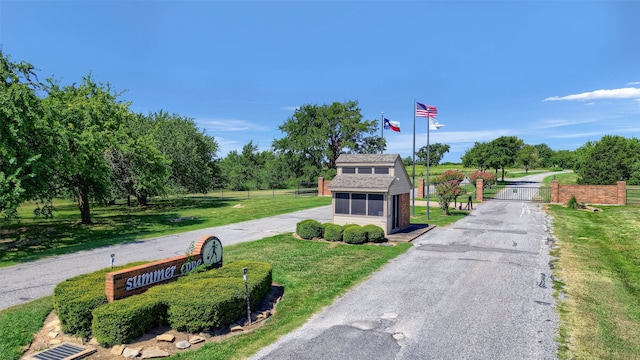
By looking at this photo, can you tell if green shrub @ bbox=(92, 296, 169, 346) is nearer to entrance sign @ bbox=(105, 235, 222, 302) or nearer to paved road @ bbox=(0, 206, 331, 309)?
entrance sign @ bbox=(105, 235, 222, 302)

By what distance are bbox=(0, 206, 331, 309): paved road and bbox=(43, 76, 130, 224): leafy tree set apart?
6472mm

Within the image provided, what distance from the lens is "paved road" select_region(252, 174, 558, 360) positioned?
7.78 m

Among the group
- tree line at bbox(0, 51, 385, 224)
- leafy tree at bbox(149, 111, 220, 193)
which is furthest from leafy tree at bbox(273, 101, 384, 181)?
leafy tree at bbox(149, 111, 220, 193)

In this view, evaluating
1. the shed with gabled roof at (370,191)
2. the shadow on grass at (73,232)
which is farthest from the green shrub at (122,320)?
the shed with gabled roof at (370,191)

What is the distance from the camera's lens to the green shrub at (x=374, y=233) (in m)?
18.7

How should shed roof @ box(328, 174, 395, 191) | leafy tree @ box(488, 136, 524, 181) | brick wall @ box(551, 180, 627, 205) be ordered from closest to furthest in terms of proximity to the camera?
shed roof @ box(328, 174, 395, 191) < brick wall @ box(551, 180, 627, 205) < leafy tree @ box(488, 136, 524, 181)

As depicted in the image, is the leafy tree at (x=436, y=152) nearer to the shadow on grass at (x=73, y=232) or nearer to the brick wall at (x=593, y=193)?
the brick wall at (x=593, y=193)

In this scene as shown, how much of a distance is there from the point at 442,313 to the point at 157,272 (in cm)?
765

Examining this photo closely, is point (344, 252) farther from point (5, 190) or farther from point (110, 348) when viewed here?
point (5, 190)

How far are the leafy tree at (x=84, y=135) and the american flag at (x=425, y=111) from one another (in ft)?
69.7

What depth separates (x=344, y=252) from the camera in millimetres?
16938

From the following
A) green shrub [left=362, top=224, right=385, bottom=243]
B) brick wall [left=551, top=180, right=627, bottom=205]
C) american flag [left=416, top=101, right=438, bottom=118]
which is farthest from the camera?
brick wall [left=551, top=180, right=627, bottom=205]

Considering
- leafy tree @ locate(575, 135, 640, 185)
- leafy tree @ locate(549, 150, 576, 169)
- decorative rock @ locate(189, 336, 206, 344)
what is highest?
leafy tree @ locate(549, 150, 576, 169)

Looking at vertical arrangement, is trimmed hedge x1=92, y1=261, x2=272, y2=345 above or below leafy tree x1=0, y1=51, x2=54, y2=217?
below
